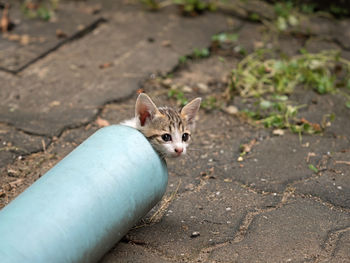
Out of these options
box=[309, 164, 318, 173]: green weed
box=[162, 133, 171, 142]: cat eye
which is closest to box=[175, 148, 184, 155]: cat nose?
box=[162, 133, 171, 142]: cat eye

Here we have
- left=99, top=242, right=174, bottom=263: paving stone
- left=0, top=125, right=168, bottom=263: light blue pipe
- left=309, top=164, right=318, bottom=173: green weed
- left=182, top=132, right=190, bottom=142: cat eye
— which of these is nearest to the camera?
left=0, top=125, right=168, bottom=263: light blue pipe

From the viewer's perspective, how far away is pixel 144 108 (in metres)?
3.67

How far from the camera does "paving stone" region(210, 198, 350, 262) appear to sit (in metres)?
3.45

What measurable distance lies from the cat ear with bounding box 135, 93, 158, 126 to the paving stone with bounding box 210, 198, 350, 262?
100 centimetres

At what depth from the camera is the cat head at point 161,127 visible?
3.62 metres

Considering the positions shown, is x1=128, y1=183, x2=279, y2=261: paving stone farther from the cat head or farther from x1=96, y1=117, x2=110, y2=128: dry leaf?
x1=96, y1=117, x2=110, y2=128: dry leaf

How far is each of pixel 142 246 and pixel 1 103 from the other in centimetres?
244

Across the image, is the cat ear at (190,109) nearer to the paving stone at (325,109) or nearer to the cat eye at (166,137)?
the cat eye at (166,137)

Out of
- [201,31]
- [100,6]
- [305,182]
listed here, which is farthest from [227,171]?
[100,6]

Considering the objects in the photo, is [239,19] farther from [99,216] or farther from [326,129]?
[99,216]

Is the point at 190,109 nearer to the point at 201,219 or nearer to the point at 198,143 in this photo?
the point at 201,219

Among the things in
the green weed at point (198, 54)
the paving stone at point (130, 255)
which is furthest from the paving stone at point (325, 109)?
the paving stone at point (130, 255)

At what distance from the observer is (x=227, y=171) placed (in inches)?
174

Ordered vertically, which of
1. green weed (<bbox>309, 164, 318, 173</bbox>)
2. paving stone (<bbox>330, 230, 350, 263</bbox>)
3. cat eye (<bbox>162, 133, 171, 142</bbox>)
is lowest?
green weed (<bbox>309, 164, 318, 173</bbox>)
